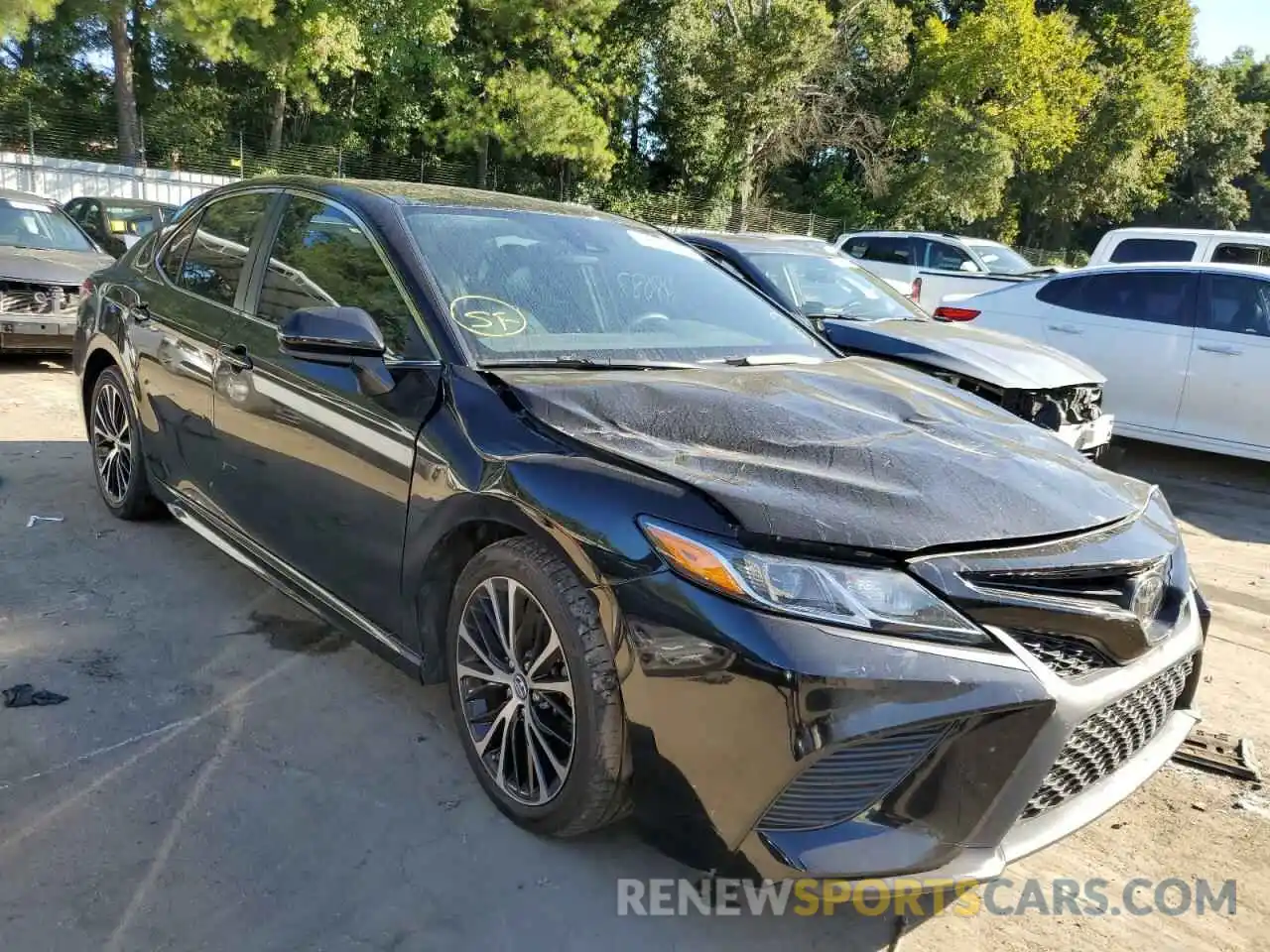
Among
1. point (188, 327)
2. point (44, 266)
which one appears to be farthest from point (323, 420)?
point (44, 266)

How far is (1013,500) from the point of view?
221cm

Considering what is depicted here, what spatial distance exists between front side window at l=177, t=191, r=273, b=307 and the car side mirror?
1032 mm

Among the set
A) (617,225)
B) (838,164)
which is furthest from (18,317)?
(838,164)

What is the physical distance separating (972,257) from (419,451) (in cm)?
1275

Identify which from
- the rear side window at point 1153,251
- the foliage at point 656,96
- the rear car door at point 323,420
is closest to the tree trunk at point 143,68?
the foliage at point 656,96

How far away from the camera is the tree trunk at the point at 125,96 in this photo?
70.2ft

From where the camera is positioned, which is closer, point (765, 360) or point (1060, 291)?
point (765, 360)

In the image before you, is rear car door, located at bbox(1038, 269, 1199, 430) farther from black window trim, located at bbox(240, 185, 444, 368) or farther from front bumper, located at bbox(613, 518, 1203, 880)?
black window trim, located at bbox(240, 185, 444, 368)

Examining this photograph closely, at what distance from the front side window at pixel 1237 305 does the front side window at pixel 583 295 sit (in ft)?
17.0

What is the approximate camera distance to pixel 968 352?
5926 millimetres

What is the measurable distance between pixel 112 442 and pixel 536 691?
3217mm

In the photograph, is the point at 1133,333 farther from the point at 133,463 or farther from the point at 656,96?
the point at 656,96

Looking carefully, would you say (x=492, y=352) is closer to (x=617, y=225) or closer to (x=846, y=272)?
(x=617, y=225)

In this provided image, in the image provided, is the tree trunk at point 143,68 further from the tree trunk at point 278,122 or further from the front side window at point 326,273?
the front side window at point 326,273
